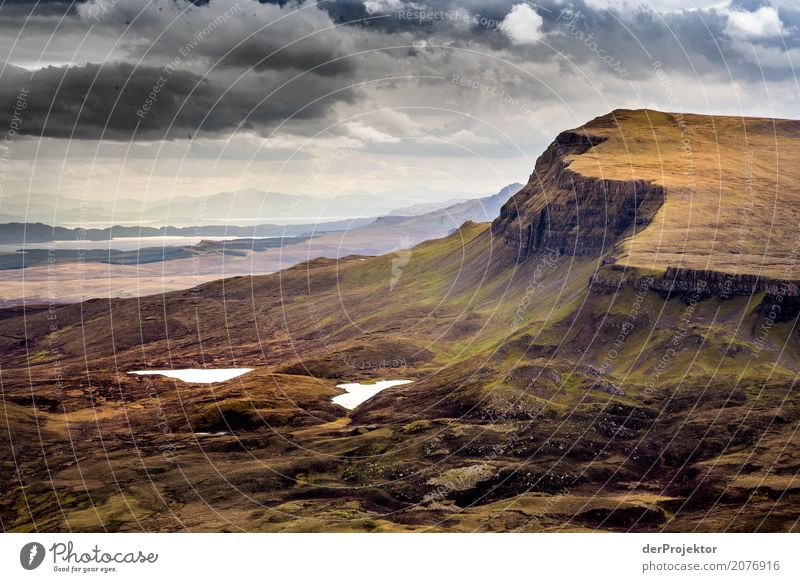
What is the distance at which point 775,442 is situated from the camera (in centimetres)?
19962

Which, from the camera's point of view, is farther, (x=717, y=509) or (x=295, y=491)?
(x=295, y=491)

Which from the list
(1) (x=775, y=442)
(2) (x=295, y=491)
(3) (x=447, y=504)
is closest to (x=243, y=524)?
(2) (x=295, y=491)

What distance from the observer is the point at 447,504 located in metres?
184

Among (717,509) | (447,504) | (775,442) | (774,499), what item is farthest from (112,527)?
(775,442)

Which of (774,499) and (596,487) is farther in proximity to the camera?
(596,487)

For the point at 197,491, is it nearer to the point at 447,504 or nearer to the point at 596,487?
the point at 447,504

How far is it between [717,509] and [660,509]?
31.8 ft
